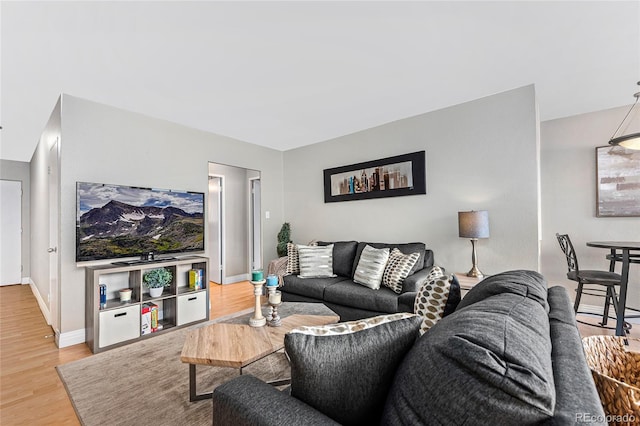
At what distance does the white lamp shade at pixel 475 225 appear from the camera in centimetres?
284

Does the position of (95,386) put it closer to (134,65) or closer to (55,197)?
(55,197)

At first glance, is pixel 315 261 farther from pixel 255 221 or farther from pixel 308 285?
pixel 255 221

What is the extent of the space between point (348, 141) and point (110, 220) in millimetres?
3163

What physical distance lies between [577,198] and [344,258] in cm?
292

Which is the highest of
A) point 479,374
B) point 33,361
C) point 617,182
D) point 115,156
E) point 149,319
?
point 115,156

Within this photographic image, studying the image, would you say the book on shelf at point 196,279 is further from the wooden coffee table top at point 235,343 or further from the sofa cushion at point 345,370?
the sofa cushion at point 345,370

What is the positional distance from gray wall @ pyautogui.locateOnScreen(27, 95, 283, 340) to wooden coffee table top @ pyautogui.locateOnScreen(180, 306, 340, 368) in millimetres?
1845

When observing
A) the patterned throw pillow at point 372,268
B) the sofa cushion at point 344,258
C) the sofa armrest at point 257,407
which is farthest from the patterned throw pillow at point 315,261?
the sofa armrest at point 257,407

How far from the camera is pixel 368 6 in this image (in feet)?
5.77

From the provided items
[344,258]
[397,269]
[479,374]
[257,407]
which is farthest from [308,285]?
[479,374]

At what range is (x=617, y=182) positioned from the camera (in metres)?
3.24

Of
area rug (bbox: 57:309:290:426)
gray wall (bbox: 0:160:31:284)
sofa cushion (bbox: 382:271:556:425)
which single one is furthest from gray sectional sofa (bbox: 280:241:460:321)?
gray wall (bbox: 0:160:31:284)

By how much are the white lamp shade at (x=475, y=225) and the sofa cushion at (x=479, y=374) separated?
7.02ft

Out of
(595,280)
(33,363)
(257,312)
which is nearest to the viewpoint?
(257,312)
